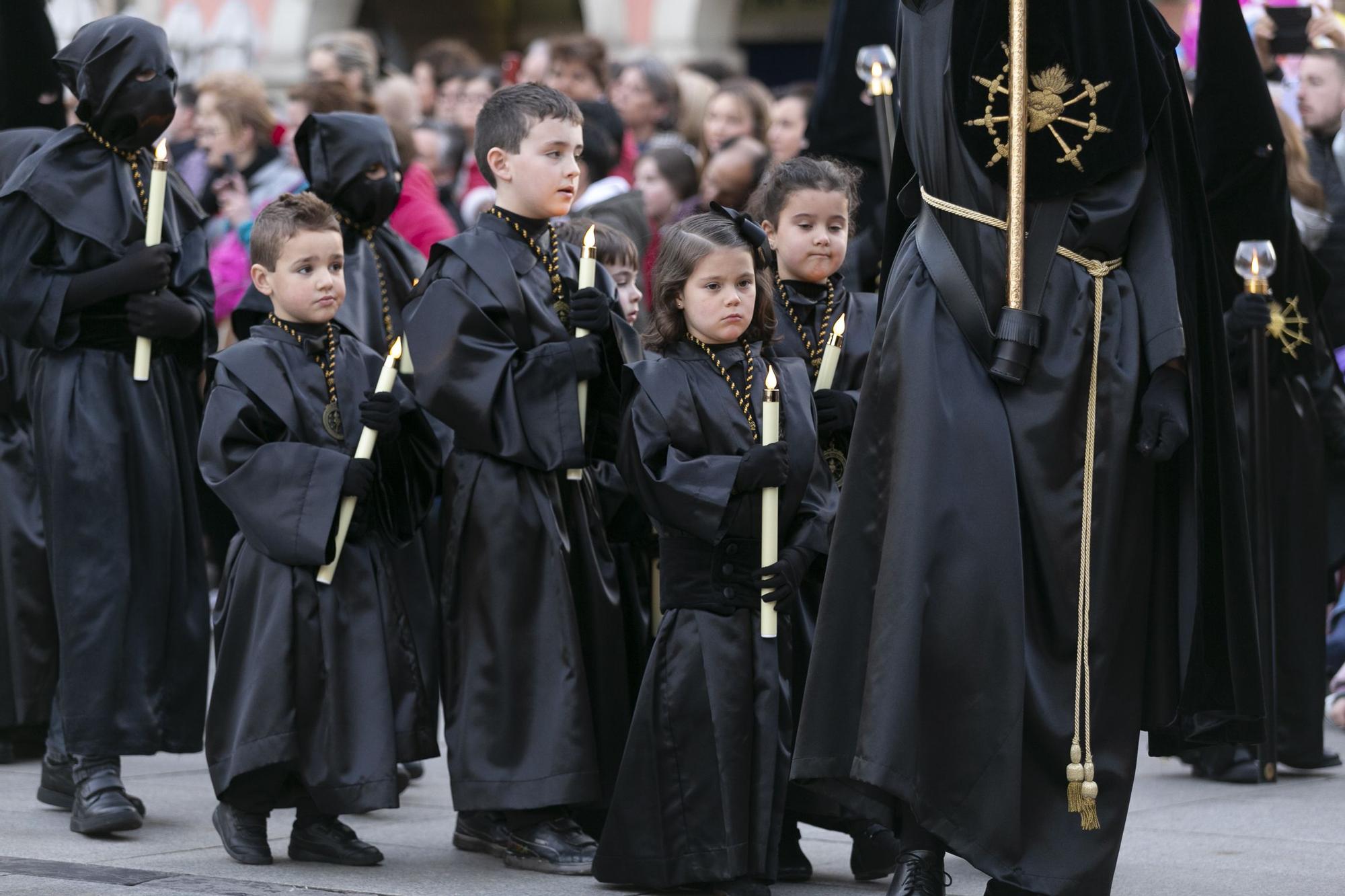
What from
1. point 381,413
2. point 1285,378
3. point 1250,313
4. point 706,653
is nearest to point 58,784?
point 381,413

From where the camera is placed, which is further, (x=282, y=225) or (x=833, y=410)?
(x=282, y=225)

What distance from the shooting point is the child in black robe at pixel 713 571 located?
5.20 metres

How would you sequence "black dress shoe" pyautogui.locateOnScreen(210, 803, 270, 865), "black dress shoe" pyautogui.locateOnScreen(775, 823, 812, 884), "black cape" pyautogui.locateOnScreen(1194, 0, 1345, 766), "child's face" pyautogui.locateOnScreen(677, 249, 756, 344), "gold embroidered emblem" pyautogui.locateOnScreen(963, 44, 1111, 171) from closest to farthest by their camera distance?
"gold embroidered emblem" pyautogui.locateOnScreen(963, 44, 1111, 171), "child's face" pyautogui.locateOnScreen(677, 249, 756, 344), "black dress shoe" pyautogui.locateOnScreen(775, 823, 812, 884), "black dress shoe" pyautogui.locateOnScreen(210, 803, 270, 865), "black cape" pyautogui.locateOnScreen(1194, 0, 1345, 766)

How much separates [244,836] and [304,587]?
0.66 metres

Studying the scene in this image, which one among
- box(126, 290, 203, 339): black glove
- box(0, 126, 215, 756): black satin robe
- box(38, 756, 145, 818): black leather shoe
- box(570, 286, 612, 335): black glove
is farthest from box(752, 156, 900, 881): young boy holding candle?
box(38, 756, 145, 818): black leather shoe

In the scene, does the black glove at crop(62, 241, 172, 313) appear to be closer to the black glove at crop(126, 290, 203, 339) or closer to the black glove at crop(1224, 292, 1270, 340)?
the black glove at crop(126, 290, 203, 339)

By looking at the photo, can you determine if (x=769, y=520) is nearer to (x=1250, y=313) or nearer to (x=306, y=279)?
(x=306, y=279)

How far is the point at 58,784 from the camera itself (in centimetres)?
638

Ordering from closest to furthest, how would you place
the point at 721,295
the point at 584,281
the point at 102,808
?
the point at 721,295, the point at 584,281, the point at 102,808

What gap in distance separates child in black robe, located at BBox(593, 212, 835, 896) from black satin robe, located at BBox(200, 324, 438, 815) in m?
0.77

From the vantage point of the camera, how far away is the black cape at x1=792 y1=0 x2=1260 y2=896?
446 cm

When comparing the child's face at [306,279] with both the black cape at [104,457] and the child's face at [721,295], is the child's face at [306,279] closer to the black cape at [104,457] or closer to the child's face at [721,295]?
the black cape at [104,457]

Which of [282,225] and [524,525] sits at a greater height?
[282,225]

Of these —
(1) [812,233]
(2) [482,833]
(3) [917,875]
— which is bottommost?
(2) [482,833]
